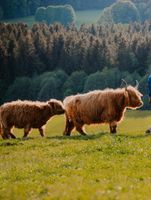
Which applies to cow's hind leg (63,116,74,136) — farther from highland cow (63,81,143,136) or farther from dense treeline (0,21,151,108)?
dense treeline (0,21,151,108)

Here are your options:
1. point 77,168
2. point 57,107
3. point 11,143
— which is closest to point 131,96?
point 57,107

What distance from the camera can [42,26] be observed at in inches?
6471

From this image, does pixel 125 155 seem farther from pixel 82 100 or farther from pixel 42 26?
pixel 42 26

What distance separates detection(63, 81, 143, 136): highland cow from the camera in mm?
26547

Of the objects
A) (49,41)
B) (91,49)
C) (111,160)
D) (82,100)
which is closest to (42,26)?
(49,41)

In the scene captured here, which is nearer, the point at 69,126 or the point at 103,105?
the point at 103,105

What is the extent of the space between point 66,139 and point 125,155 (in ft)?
18.7

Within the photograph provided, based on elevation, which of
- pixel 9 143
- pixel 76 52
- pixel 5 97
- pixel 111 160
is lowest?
pixel 5 97

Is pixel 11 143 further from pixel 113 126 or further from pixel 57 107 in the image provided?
pixel 57 107

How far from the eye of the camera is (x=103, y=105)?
26812 millimetres

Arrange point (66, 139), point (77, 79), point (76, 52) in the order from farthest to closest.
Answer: point (76, 52)
point (77, 79)
point (66, 139)

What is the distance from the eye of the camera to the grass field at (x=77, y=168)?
13.6 metres

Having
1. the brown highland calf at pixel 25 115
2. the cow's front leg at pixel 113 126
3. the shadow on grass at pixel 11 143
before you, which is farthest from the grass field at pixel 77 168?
the brown highland calf at pixel 25 115

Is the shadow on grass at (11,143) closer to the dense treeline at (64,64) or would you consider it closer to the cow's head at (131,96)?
the cow's head at (131,96)
